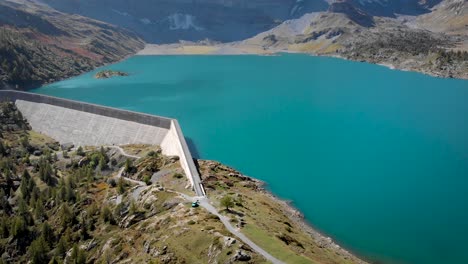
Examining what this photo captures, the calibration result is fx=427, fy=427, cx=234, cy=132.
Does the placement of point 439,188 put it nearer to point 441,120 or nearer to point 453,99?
point 441,120

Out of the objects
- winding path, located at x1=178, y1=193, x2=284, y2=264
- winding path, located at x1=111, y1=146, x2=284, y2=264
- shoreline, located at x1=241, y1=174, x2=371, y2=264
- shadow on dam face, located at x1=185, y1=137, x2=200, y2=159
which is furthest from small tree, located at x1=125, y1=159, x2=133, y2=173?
shoreline, located at x1=241, y1=174, x2=371, y2=264

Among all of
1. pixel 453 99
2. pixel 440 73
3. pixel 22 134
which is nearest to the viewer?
pixel 22 134

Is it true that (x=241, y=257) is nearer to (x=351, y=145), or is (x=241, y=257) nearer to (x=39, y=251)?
(x=39, y=251)

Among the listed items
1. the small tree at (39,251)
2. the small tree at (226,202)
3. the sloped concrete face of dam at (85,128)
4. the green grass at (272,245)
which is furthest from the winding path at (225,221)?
the sloped concrete face of dam at (85,128)

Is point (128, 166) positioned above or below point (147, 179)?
below

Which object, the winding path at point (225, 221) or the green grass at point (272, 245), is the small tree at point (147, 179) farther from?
the green grass at point (272, 245)

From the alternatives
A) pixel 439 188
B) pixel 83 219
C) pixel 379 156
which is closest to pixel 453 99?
pixel 379 156

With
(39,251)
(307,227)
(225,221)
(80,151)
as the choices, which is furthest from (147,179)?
(80,151)
